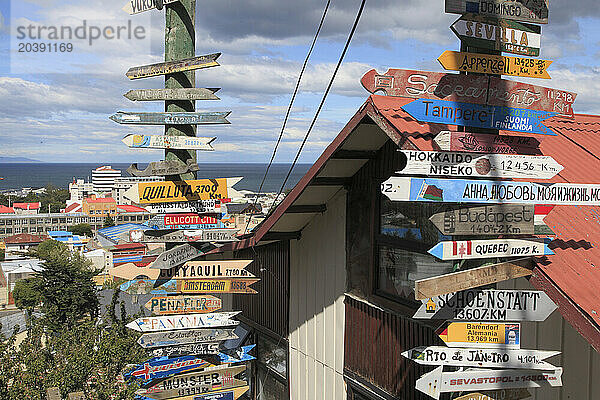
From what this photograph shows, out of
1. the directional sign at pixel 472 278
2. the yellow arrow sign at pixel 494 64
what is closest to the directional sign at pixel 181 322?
the directional sign at pixel 472 278

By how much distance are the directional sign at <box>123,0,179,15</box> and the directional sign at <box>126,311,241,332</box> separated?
11.9 feet

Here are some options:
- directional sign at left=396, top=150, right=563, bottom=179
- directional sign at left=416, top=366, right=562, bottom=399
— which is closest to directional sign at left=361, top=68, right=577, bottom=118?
directional sign at left=396, top=150, right=563, bottom=179

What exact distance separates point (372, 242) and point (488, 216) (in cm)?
257

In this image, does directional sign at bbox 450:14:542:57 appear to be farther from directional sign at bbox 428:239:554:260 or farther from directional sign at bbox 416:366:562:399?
directional sign at bbox 416:366:562:399

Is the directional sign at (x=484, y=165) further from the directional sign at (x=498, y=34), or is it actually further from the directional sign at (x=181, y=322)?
the directional sign at (x=181, y=322)

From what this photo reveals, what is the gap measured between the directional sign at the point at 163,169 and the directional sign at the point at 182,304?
1459 mm

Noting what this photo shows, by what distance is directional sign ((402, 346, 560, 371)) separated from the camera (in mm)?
4391

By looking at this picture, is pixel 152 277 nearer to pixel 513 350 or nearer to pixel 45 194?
pixel 513 350

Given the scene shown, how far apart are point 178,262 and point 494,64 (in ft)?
14.3

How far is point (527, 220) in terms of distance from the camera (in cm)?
441

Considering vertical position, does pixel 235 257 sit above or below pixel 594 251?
below

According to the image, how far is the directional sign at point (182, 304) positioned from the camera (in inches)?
286

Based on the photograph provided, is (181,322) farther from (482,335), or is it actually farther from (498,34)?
(498,34)

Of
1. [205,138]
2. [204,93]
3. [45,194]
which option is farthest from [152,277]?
[45,194]
